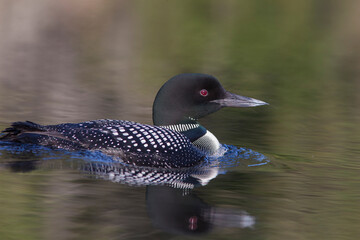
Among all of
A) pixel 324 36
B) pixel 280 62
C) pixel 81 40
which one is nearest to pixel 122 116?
pixel 280 62

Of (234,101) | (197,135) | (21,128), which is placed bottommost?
(197,135)

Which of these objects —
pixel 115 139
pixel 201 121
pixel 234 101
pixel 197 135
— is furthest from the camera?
pixel 201 121

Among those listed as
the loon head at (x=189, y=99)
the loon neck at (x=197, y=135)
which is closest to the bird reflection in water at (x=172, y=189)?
the loon neck at (x=197, y=135)

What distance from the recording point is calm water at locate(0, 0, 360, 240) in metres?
4.27

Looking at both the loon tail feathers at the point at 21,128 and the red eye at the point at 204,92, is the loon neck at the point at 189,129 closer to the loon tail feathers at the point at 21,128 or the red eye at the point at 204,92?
the red eye at the point at 204,92

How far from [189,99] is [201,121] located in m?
1.58

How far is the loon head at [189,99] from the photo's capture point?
630 cm

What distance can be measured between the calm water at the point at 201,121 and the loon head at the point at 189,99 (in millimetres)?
416

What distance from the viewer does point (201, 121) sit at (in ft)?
26.0

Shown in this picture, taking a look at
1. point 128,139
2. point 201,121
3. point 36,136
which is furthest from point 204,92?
point 36,136

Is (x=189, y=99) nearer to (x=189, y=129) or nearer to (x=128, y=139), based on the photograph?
(x=189, y=129)

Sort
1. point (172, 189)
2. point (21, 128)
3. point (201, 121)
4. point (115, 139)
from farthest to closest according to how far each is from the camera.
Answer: point (201, 121)
point (115, 139)
point (21, 128)
point (172, 189)

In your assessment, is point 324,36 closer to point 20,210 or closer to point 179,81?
point 179,81

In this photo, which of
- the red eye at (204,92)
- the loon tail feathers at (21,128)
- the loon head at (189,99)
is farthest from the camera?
the red eye at (204,92)
